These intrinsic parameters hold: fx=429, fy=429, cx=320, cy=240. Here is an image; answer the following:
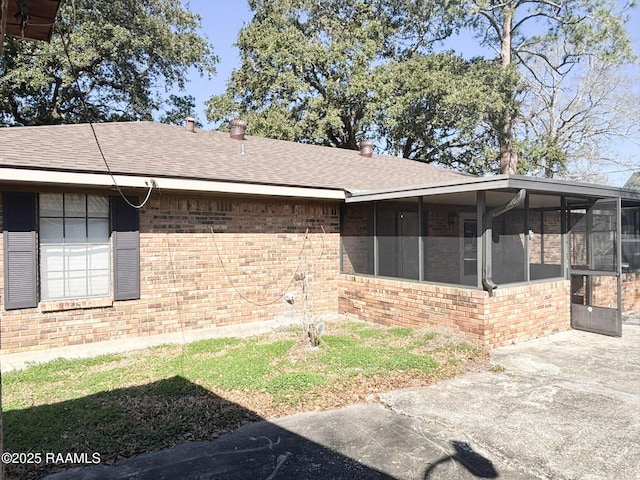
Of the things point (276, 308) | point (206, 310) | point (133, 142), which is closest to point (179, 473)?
point (206, 310)

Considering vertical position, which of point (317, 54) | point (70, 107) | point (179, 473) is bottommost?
point (179, 473)

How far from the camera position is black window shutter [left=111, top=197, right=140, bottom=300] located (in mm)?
6641

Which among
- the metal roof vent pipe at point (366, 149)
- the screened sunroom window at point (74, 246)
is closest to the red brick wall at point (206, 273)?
the screened sunroom window at point (74, 246)

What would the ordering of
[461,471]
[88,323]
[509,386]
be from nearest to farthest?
[461,471], [509,386], [88,323]

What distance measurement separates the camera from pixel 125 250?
6.69m

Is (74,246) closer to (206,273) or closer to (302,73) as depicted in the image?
(206,273)

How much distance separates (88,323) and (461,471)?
5.61 metres

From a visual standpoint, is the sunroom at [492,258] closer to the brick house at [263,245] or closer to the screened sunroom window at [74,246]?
the brick house at [263,245]

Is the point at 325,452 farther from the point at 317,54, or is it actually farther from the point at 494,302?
the point at 317,54

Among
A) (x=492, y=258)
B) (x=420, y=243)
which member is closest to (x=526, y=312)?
(x=492, y=258)

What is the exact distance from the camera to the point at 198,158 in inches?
320

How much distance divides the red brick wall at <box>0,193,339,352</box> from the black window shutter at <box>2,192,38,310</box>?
0.16 metres

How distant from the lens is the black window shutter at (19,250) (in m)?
5.85

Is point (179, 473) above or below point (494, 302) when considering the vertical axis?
below
